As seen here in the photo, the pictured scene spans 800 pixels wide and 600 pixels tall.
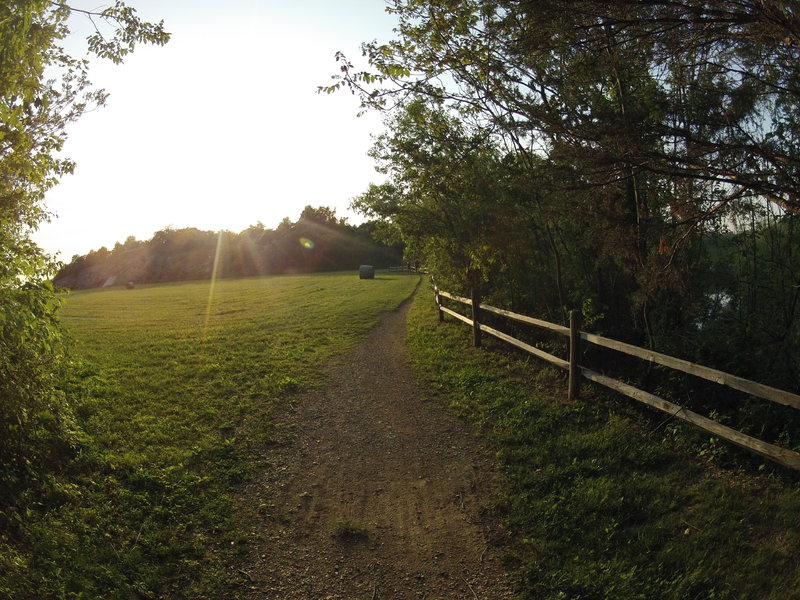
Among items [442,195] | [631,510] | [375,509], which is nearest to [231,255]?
[442,195]

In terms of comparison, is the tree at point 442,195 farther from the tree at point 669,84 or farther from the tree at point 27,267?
the tree at point 27,267

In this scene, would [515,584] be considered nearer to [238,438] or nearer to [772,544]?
[772,544]

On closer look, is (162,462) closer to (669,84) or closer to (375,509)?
(375,509)

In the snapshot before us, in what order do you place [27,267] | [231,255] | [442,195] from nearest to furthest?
1. [27,267]
2. [442,195]
3. [231,255]

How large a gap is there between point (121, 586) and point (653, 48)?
679cm

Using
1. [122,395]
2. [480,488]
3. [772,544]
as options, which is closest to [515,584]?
[480,488]

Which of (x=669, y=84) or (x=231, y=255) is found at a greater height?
(x=231, y=255)

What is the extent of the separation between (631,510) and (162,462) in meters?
5.00

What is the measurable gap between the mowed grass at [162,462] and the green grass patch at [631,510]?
2.64 meters

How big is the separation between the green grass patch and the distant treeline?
6428 centimetres

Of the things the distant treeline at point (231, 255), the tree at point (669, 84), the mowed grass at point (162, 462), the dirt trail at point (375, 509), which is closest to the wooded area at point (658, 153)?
the tree at point (669, 84)

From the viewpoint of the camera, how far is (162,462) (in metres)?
5.92

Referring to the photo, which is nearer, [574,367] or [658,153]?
[658,153]

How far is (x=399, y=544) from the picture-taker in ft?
14.7
